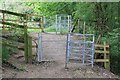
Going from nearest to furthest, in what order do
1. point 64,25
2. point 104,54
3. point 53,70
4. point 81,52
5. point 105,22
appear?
point 53,70, point 104,54, point 81,52, point 105,22, point 64,25

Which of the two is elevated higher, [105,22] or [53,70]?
[105,22]

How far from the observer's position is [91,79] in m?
7.86

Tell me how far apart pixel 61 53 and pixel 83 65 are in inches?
76.4

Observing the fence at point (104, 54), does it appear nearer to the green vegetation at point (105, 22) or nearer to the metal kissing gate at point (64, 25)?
the green vegetation at point (105, 22)

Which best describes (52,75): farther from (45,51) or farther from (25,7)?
(25,7)

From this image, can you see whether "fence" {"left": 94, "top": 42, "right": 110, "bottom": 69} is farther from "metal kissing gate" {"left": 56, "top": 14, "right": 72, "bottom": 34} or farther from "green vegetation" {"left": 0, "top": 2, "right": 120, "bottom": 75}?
"metal kissing gate" {"left": 56, "top": 14, "right": 72, "bottom": 34}

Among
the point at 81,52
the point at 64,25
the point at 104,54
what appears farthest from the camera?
the point at 64,25

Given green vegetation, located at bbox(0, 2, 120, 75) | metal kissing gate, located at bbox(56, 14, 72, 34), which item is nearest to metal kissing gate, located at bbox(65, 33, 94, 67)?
green vegetation, located at bbox(0, 2, 120, 75)

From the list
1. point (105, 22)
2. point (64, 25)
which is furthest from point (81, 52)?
point (64, 25)

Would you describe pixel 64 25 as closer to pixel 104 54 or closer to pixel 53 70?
pixel 104 54

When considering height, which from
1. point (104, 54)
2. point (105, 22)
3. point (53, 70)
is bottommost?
point (53, 70)

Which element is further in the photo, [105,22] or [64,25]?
[64,25]

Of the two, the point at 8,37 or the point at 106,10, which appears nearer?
the point at 8,37

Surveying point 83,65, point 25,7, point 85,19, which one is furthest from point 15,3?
point 83,65
